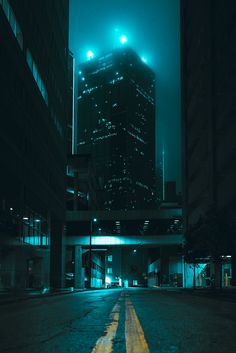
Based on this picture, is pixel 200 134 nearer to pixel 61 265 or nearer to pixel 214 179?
pixel 214 179

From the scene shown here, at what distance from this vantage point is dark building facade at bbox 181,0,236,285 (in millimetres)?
47000

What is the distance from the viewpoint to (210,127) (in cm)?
6719

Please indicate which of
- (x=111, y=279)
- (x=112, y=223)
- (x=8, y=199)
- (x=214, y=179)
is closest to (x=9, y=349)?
(x=8, y=199)

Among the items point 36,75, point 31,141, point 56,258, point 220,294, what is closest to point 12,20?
point 36,75

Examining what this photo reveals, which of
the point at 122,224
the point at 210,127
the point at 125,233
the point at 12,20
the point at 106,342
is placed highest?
the point at 12,20

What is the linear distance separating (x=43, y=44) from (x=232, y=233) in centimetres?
2613

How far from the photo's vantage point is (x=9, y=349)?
6469 millimetres

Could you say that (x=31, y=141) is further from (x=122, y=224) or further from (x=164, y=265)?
(x=164, y=265)

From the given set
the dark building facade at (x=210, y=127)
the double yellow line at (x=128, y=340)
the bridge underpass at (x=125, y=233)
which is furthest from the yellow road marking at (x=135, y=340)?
the bridge underpass at (x=125, y=233)

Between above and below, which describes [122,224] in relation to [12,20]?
A: below

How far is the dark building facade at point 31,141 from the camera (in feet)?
118

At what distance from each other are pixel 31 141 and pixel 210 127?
1202 inches

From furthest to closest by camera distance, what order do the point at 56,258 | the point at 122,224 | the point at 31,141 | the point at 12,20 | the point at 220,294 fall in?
the point at 122,224, the point at 56,258, the point at 31,141, the point at 12,20, the point at 220,294

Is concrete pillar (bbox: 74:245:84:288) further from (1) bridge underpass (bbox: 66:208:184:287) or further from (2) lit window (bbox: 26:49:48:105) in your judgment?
(2) lit window (bbox: 26:49:48:105)
